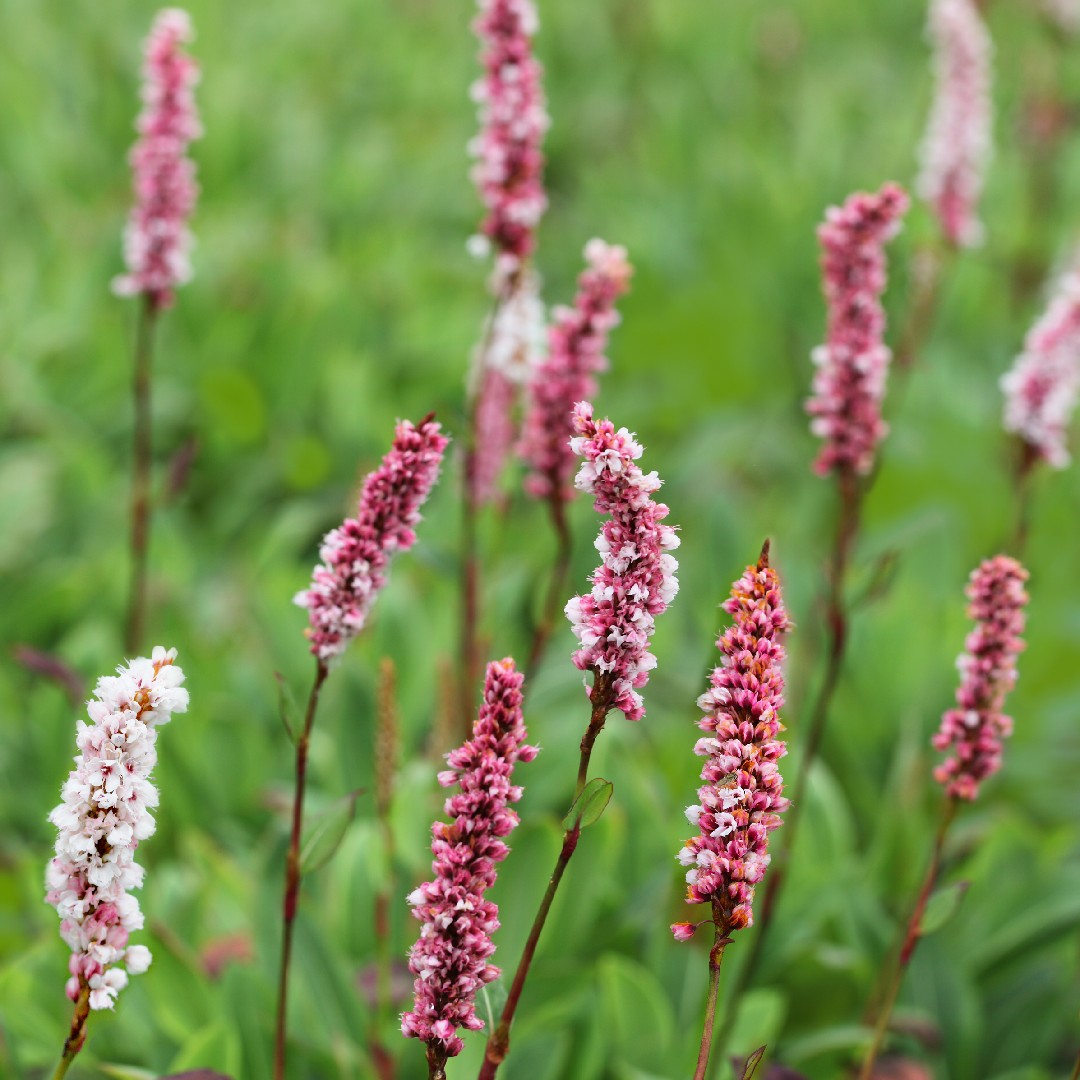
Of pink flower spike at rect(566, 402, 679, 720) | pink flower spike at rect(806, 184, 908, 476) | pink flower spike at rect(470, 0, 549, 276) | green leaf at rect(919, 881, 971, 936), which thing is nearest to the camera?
pink flower spike at rect(566, 402, 679, 720)

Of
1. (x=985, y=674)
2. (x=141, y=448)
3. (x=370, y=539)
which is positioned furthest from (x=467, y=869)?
(x=141, y=448)

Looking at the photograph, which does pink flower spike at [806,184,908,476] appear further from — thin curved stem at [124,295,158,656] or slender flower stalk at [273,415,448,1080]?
thin curved stem at [124,295,158,656]

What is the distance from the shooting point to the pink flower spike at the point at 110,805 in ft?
4.39

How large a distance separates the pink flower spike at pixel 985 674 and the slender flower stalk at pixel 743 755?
0.49 meters

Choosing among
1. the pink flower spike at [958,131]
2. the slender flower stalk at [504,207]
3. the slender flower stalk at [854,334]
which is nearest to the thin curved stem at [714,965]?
the slender flower stalk at [854,334]

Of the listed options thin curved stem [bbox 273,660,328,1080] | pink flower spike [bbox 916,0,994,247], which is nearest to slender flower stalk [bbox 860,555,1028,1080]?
thin curved stem [bbox 273,660,328,1080]

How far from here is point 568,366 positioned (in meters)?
2.37

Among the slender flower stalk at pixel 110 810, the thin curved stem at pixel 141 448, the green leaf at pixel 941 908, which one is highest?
the thin curved stem at pixel 141 448

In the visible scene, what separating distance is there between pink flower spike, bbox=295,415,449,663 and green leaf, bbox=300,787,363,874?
0.27m

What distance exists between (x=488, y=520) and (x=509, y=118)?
2.19 m

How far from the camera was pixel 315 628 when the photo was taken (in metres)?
1.61

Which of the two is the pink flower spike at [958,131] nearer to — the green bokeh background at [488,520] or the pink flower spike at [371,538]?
the green bokeh background at [488,520]

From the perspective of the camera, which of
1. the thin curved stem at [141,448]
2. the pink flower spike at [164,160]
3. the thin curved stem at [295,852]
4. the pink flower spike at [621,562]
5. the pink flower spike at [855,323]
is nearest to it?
the pink flower spike at [621,562]

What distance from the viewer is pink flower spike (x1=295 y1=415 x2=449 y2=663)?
4.89 feet
